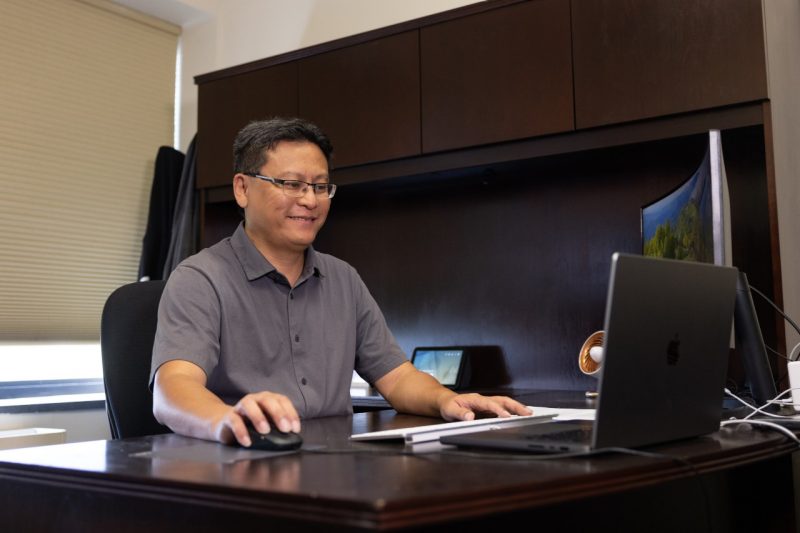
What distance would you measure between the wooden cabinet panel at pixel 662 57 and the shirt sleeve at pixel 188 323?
1319 mm

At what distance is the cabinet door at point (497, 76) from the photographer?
8.62 ft

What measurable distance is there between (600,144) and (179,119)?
225cm

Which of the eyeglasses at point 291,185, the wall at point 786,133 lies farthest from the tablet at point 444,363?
the eyeglasses at point 291,185

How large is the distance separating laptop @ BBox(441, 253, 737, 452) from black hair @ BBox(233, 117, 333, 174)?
0.99 metres

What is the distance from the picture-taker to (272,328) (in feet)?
6.41

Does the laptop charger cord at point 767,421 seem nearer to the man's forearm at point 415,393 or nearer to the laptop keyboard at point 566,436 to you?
the laptop keyboard at point 566,436

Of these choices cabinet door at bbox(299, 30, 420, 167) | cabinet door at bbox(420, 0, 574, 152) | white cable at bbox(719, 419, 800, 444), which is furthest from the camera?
cabinet door at bbox(299, 30, 420, 167)

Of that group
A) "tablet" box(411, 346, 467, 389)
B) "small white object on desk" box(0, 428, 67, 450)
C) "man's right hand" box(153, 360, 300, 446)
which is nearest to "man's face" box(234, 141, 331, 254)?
"man's right hand" box(153, 360, 300, 446)

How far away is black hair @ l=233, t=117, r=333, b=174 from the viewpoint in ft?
6.59

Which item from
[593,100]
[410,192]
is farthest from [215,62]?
[593,100]

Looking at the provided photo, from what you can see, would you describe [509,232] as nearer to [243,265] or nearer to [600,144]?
[600,144]

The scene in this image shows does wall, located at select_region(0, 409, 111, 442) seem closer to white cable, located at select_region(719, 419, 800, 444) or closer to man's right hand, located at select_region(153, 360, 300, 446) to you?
man's right hand, located at select_region(153, 360, 300, 446)

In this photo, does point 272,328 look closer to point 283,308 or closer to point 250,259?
point 283,308

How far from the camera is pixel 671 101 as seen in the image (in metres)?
2.40
